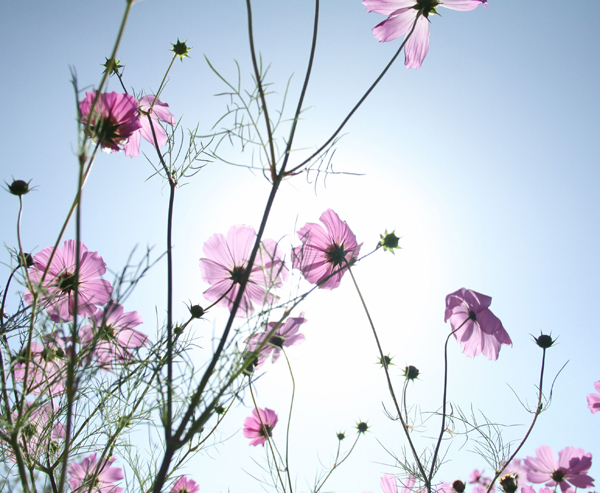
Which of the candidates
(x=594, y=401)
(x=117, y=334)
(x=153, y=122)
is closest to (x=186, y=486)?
(x=117, y=334)

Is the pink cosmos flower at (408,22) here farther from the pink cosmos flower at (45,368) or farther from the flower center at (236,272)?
the pink cosmos flower at (45,368)

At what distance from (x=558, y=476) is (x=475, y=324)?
797mm

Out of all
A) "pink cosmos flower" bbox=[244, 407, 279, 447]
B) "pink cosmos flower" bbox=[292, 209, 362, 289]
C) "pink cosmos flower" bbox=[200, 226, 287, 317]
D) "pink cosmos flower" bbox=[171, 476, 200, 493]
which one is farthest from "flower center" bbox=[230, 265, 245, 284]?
"pink cosmos flower" bbox=[171, 476, 200, 493]

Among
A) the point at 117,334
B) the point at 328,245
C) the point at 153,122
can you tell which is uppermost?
the point at 153,122

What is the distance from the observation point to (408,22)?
79 centimetres

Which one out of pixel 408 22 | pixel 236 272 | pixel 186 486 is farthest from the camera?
pixel 186 486

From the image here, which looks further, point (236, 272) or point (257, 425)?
point (257, 425)

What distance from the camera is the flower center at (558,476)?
4.33 ft

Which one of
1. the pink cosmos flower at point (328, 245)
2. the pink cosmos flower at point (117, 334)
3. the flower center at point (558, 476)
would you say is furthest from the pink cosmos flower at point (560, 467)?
the pink cosmos flower at point (117, 334)

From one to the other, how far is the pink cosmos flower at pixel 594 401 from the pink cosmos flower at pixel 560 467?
14 cm

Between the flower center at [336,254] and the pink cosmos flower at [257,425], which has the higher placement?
the flower center at [336,254]

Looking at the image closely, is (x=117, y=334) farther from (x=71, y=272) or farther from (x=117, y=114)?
(x=117, y=114)

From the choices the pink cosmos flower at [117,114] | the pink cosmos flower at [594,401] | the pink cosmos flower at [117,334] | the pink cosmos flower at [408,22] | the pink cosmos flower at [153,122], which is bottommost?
the pink cosmos flower at [117,334]

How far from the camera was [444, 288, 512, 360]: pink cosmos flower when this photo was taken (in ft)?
2.93
